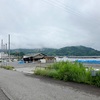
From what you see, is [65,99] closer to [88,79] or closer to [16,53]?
[88,79]

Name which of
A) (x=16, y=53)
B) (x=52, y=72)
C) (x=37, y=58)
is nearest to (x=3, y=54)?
(x=37, y=58)

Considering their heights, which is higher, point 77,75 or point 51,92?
point 77,75

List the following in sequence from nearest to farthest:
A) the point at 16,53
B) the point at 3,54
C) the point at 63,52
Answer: the point at 3,54 → the point at 63,52 → the point at 16,53

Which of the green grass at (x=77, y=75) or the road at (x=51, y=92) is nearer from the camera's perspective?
the road at (x=51, y=92)

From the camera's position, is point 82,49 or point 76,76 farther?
point 82,49

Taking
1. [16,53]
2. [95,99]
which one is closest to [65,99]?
[95,99]

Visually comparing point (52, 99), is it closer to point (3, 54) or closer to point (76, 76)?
point (76, 76)

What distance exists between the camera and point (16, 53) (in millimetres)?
152375

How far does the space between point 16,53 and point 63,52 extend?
47459 mm

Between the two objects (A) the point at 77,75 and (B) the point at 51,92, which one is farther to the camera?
(A) the point at 77,75

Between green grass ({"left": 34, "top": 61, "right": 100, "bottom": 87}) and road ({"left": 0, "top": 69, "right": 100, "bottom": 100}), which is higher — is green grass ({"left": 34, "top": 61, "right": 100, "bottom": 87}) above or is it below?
above

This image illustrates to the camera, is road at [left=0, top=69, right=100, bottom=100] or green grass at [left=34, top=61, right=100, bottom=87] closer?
road at [left=0, top=69, right=100, bottom=100]

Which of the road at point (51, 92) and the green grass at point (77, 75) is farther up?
the green grass at point (77, 75)

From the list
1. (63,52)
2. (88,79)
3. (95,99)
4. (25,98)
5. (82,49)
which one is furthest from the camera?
(63,52)
